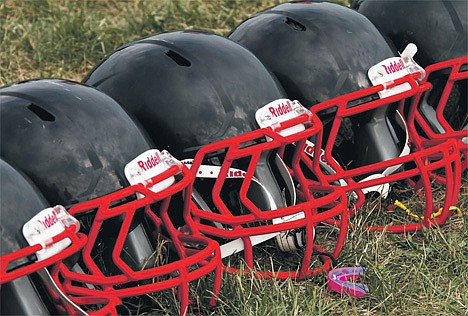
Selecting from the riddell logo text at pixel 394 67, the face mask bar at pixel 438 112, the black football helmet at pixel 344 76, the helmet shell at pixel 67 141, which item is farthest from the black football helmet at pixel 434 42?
the helmet shell at pixel 67 141

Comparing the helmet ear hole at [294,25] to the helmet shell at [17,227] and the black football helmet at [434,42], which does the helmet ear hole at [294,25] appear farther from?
the helmet shell at [17,227]

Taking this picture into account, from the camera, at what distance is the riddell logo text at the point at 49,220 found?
2965 millimetres

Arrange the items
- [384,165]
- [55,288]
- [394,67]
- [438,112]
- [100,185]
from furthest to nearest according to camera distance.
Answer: [438,112]
[394,67]
[384,165]
[100,185]
[55,288]

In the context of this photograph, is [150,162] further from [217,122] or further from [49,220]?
[49,220]

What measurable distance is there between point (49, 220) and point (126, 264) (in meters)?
0.45

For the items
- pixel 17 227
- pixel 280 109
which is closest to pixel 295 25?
pixel 280 109

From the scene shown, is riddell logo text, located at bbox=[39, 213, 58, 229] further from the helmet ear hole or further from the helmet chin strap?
→ the helmet ear hole

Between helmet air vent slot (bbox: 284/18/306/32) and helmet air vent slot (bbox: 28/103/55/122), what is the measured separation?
4.23 feet

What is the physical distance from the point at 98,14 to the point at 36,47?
643 millimetres

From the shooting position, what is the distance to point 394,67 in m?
4.09

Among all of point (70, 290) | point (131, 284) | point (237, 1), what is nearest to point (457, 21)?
point (131, 284)

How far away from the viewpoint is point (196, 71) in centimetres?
370

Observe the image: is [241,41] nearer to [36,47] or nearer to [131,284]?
[131,284]

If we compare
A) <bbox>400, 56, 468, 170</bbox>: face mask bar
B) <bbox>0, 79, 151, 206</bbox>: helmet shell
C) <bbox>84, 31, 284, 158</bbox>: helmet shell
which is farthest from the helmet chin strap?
<bbox>400, 56, 468, 170</bbox>: face mask bar
